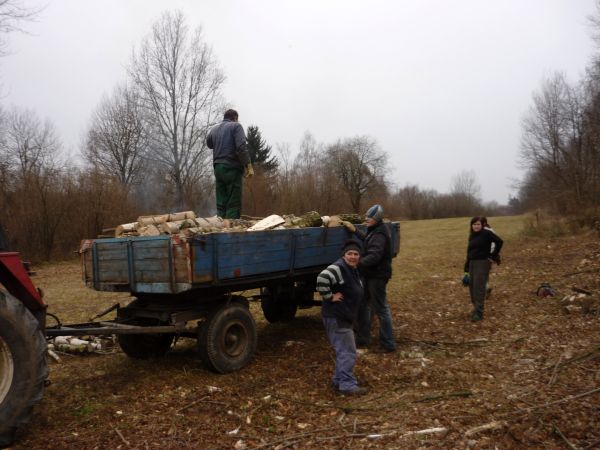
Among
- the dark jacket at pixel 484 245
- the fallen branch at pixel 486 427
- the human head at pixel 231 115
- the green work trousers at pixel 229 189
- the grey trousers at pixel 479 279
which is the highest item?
the human head at pixel 231 115

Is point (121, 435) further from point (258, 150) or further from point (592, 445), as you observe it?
point (258, 150)

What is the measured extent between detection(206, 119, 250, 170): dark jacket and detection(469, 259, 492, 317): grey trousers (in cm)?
405

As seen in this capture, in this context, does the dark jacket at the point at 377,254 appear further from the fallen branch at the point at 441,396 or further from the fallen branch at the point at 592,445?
the fallen branch at the point at 592,445

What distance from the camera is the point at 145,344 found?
5.82m

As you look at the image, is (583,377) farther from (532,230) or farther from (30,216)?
(532,230)

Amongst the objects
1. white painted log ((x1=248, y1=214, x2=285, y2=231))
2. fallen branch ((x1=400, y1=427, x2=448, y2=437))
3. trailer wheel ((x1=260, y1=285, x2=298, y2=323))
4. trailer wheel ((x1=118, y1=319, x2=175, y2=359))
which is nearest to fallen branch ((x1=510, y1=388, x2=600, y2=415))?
fallen branch ((x1=400, y1=427, x2=448, y2=437))

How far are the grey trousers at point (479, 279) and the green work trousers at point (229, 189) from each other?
3.93 metres

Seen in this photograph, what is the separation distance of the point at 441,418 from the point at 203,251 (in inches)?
103

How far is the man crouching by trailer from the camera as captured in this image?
467 cm

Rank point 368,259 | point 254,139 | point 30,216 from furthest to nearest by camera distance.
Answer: point 254,139, point 30,216, point 368,259

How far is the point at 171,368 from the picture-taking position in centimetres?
539

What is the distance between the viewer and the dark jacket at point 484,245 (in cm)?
746

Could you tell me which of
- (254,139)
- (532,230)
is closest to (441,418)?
(532,230)

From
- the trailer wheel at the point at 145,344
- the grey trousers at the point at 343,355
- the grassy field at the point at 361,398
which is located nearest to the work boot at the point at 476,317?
the grassy field at the point at 361,398
